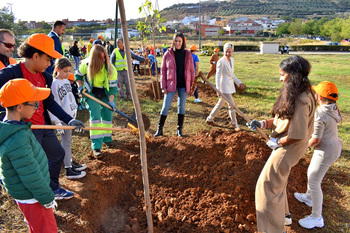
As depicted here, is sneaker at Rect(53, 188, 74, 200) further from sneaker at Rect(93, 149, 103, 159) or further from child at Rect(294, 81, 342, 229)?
child at Rect(294, 81, 342, 229)

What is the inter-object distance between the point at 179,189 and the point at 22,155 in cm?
208

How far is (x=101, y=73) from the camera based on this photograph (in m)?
4.23

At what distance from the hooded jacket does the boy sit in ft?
8.41

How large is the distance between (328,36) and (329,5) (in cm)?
11323

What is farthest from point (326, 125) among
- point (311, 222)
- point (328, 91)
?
point (311, 222)

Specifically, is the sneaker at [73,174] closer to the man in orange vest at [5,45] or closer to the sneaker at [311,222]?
the man in orange vest at [5,45]

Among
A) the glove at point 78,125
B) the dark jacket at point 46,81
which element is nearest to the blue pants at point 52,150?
the dark jacket at point 46,81

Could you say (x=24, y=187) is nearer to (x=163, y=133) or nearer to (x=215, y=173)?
(x=215, y=173)

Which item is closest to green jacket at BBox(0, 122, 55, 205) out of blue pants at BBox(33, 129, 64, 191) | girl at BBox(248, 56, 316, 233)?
blue pants at BBox(33, 129, 64, 191)

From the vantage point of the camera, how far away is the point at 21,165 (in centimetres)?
188

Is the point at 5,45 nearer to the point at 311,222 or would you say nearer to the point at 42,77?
the point at 42,77

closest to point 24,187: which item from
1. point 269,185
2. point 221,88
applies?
point 269,185

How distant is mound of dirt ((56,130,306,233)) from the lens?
9.46 feet

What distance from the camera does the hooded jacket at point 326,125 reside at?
2711mm
